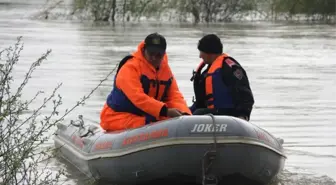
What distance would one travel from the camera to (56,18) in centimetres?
4175

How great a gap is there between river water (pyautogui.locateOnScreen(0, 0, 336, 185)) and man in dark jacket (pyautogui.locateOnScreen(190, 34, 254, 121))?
923 millimetres

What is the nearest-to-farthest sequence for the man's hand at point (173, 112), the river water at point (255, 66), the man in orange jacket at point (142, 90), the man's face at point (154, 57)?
1. the man's hand at point (173, 112)
2. the man in orange jacket at point (142, 90)
3. the man's face at point (154, 57)
4. the river water at point (255, 66)

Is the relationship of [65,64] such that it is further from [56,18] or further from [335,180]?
[56,18]

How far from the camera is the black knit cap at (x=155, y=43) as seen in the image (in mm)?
8297

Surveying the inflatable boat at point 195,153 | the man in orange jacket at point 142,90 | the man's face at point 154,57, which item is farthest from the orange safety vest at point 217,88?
the inflatable boat at point 195,153

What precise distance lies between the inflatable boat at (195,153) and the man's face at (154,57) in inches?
28.5

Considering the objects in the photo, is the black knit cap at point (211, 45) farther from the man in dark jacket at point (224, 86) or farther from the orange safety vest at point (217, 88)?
the orange safety vest at point (217, 88)

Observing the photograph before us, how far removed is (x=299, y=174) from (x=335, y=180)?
48 centimetres

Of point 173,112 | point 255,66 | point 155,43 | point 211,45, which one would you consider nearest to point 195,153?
point 173,112

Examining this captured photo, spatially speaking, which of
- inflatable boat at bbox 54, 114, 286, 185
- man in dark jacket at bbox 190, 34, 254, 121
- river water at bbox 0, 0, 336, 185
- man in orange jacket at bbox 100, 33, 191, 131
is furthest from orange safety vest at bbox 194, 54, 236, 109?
river water at bbox 0, 0, 336, 185

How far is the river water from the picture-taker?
11.1m

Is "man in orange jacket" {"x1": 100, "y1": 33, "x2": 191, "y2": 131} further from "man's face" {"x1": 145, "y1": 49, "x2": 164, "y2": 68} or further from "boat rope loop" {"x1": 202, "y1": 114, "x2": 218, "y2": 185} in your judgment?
"boat rope loop" {"x1": 202, "y1": 114, "x2": 218, "y2": 185}

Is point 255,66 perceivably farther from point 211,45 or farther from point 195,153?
point 195,153

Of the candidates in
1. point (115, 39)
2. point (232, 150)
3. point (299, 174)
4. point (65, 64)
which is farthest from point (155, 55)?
point (115, 39)
